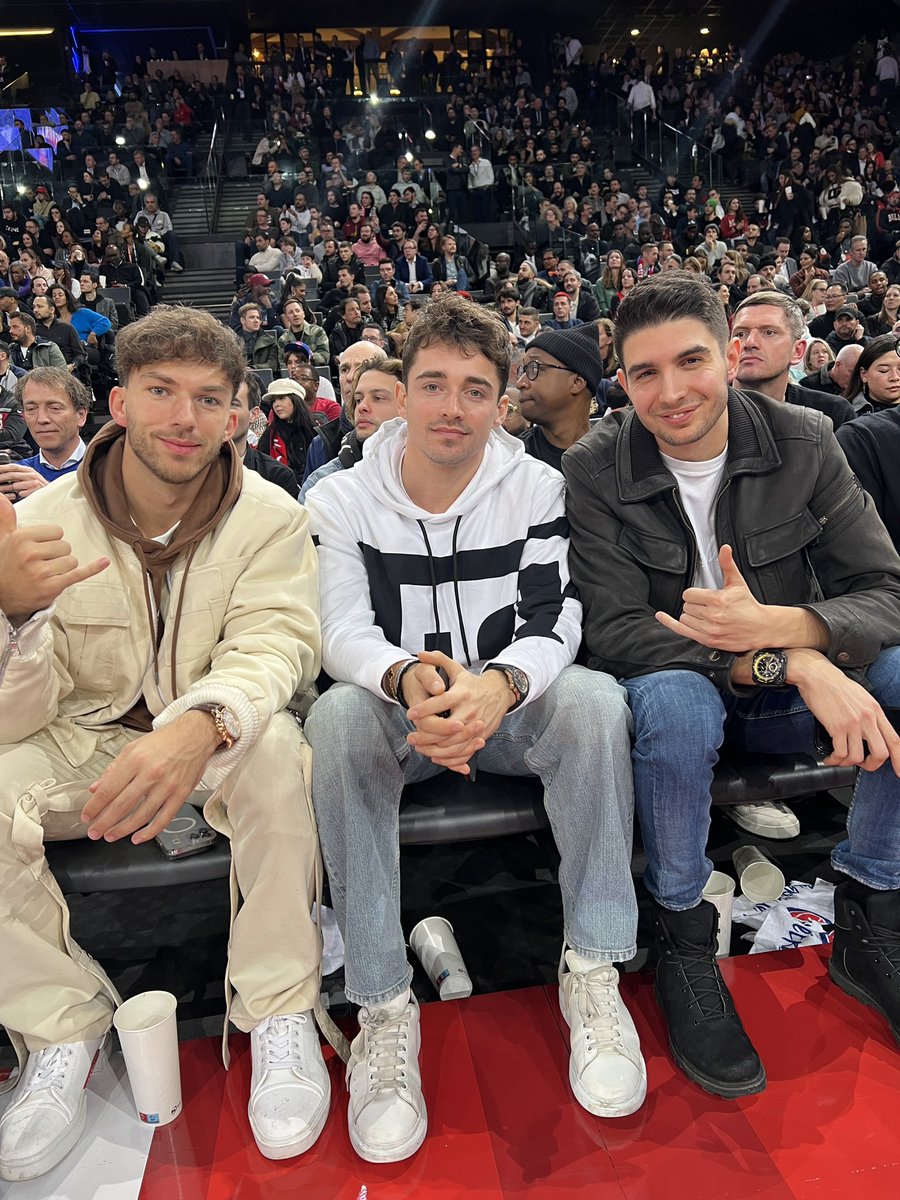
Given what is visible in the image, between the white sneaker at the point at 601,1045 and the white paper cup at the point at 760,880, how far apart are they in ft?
2.12

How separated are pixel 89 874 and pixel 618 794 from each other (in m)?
1.05

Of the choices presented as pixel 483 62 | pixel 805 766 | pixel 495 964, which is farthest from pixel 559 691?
pixel 483 62

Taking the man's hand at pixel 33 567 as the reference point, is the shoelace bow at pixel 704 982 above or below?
below

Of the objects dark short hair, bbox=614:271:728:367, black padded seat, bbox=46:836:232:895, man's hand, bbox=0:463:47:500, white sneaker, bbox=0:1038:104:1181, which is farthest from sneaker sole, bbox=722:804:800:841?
man's hand, bbox=0:463:47:500

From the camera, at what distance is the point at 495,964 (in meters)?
2.07

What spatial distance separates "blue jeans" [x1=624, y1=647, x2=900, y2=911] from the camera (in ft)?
5.45

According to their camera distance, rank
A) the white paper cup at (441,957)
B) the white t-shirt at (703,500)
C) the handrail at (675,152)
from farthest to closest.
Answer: the handrail at (675,152)
the white t-shirt at (703,500)
the white paper cup at (441,957)

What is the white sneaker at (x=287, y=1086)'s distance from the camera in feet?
4.99

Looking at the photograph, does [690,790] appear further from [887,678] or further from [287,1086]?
[287,1086]

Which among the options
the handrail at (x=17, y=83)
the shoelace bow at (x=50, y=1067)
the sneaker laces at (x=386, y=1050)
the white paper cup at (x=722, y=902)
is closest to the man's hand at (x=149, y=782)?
the shoelace bow at (x=50, y=1067)

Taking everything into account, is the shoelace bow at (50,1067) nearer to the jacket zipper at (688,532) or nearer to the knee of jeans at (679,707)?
the knee of jeans at (679,707)

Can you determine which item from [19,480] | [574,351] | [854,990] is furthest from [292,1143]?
[574,351]

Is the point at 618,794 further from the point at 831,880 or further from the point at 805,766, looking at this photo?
the point at 831,880

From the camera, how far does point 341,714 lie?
1.68 meters
